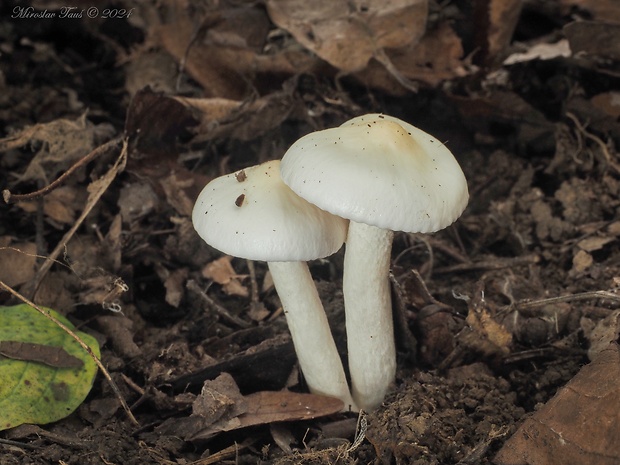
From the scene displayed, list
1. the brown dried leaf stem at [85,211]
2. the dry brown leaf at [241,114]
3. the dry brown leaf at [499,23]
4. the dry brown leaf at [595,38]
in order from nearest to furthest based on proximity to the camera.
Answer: the brown dried leaf stem at [85,211]
the dry brown leaf at [595,38]
the dry brown leaf at [241,114]
the dry brown leaf at [499,23]

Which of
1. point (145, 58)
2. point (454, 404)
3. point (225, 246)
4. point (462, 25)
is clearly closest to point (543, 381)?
point (454, 404)

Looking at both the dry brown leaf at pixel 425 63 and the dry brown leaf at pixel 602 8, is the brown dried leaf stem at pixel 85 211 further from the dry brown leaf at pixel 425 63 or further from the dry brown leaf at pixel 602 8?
the dry brown leaf at pixel 602 8

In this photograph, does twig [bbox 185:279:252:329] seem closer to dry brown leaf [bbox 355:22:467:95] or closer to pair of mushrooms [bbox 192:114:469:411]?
pair of mushrooms [bbox 192:114:469:411]

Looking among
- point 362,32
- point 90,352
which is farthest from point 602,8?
point 90,352

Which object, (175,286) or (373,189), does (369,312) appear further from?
(175,286)

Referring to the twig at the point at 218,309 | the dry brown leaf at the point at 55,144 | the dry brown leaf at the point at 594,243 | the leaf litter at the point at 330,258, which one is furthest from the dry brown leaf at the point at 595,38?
the dry brown leaf at the point at 55,144

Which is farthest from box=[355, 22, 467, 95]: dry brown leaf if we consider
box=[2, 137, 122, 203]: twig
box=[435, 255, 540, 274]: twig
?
box=[2, 137, 122, 203]: twig
